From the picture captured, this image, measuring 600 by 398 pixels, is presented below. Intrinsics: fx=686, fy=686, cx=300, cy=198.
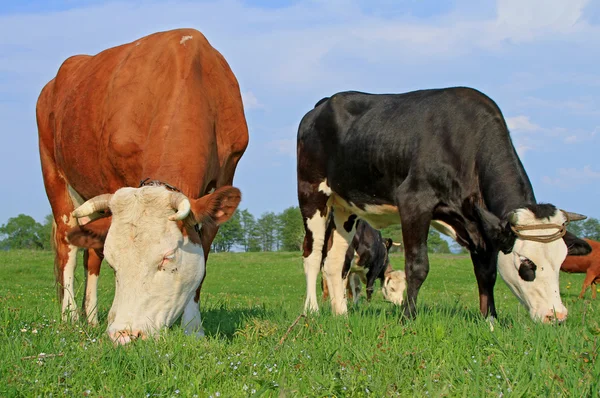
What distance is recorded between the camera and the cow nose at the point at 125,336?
4.84 metres

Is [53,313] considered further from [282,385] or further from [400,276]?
[400,276]

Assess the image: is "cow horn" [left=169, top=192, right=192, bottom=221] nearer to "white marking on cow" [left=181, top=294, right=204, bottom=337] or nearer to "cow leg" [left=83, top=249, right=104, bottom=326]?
"white marking on cow" [left=181, top=294, right=204, bottom=337]

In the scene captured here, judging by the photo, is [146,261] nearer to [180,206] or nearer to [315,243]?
[180,206]

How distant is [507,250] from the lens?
7.16 meters

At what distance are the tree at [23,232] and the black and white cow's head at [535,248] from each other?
4544 inches

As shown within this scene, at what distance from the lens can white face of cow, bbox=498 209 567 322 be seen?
679 cm

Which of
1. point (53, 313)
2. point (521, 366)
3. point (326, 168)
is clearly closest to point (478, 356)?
point (521, 366)

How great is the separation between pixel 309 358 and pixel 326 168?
5666mm

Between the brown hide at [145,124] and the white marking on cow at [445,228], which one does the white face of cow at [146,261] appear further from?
the white marking on cow at [445,228]

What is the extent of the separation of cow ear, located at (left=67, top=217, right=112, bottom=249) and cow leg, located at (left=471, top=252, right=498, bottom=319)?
424 centimetres

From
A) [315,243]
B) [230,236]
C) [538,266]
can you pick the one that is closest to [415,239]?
[538,266]

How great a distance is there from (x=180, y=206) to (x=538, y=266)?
373 centimetres

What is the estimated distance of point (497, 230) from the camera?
6945mm

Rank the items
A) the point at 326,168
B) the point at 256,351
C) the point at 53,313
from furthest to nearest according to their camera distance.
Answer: the point at 326,168 < the point at 53,313 < the point at 256,351
